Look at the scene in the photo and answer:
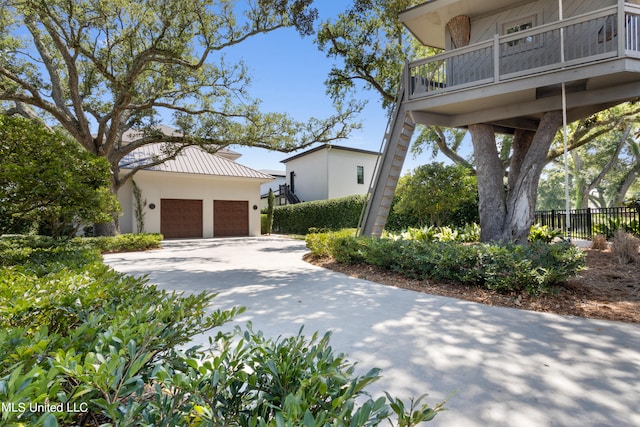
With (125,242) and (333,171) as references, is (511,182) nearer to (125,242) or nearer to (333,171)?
(125,242)

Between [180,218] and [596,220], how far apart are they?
19.2 metres

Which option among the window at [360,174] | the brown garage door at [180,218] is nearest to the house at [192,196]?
the brown garage door at [180,218]

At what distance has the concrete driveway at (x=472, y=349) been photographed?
206 cm

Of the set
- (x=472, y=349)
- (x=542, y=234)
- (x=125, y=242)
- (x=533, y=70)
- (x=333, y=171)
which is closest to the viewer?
(x=472, y=349)

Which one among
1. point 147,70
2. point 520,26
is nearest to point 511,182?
point 520,26

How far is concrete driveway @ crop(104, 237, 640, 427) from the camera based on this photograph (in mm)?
2061

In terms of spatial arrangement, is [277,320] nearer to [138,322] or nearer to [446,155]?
[138,322]

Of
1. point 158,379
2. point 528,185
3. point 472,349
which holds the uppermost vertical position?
point 528,185

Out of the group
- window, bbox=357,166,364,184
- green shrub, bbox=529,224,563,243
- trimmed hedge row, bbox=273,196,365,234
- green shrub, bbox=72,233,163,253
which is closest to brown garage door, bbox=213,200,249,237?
trimmed hedge row, bbox=273,196,365,234

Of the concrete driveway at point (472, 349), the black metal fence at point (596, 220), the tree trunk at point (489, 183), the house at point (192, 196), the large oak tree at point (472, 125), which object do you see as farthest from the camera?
the house at point (192, 196)

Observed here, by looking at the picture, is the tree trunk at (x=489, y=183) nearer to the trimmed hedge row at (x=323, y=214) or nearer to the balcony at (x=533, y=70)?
the balcony at (x=533, y=70)

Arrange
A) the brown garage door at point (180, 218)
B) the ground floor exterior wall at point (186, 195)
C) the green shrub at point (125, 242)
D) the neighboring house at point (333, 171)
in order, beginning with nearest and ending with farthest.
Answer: the green shrub at point (125, 242) < the ground floor exterior wall at point (186, 195) < the brown garage door at point (180, 218) < the neighboring house at point (333, 171)

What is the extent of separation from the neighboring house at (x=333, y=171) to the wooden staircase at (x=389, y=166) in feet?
41.6

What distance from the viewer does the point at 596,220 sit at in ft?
39.9
